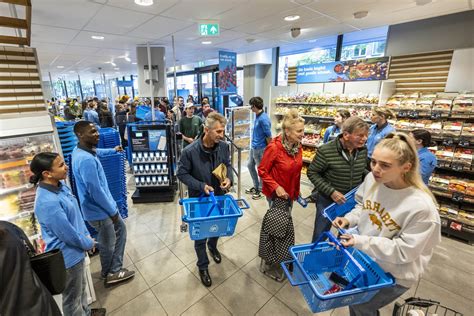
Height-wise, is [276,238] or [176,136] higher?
[176,136]

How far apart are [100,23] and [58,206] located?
4090mm

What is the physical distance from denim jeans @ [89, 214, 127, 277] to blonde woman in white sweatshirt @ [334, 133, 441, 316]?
2.15 metres

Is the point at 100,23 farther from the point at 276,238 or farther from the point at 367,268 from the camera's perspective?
the point at 367,268

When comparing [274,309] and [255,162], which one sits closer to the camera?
[274,309]

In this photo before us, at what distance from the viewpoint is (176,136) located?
14.9ft

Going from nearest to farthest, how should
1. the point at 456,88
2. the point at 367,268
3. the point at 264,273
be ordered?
the point at 367,268, the point at 264,273, the point at 456,88

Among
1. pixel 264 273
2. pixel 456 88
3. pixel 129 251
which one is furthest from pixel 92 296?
pixel 456 88

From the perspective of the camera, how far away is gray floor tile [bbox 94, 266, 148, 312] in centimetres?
233

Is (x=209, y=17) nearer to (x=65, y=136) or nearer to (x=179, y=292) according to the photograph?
(x=65, y=136)

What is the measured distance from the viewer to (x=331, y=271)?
1.82 metres

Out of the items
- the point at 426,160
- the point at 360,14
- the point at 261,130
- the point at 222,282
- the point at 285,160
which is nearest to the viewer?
the point at 285,160

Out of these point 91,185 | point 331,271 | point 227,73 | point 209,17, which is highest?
point 209,17

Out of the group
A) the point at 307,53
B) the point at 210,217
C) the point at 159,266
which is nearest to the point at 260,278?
the point at 159,266

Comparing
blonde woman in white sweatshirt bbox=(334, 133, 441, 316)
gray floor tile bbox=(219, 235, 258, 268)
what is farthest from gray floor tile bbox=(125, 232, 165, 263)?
blonde woman in white sweatshirt bbox=(334, 133, 441, 316)
